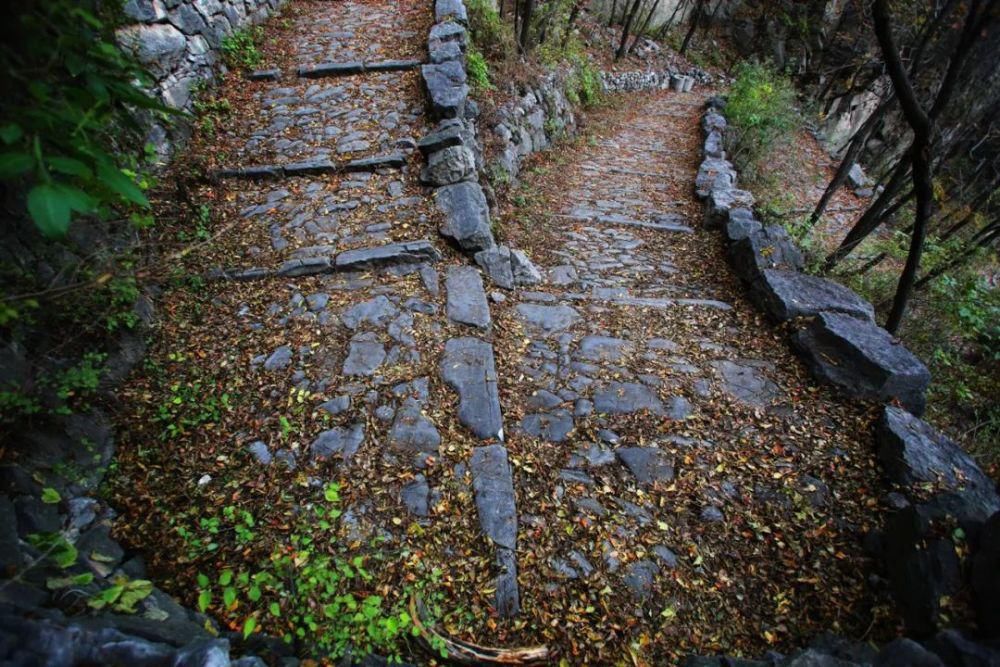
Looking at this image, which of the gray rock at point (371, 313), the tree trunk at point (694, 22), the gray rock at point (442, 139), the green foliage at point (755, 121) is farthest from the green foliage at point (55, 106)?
the tree trunk at point (694, 22)

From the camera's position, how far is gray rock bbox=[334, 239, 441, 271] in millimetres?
3668

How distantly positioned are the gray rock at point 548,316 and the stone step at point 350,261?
937mm

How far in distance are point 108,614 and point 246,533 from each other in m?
0.63

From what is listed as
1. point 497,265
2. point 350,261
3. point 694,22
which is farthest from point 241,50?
point 694,22

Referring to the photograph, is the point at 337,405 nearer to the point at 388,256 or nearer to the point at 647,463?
the point at 388,256

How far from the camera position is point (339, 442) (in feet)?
8.48

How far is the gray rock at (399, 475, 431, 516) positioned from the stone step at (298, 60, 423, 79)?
5.72m

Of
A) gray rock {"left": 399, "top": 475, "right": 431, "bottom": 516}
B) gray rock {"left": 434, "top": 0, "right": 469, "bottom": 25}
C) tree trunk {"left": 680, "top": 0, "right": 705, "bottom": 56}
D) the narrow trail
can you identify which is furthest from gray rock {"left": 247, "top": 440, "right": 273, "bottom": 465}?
tree trunk {"left": 680, "top": 0, "right": 705, "bottom": 56}

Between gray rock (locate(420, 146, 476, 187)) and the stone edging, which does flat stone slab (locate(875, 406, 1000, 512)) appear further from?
gray rock (locate(420, 146, 476, 187))

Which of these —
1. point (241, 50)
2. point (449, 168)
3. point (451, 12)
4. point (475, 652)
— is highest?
point (451, 12)

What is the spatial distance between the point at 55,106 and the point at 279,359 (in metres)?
1.93

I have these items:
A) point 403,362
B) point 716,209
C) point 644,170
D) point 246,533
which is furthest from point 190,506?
point 644,170

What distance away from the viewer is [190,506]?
2236mm

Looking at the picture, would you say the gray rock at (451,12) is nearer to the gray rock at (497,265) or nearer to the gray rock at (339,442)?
the gray rock at (497,265)
